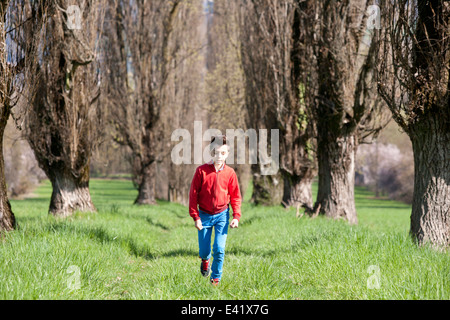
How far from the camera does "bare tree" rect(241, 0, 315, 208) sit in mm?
10836

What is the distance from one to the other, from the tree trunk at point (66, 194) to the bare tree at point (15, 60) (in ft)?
9.74

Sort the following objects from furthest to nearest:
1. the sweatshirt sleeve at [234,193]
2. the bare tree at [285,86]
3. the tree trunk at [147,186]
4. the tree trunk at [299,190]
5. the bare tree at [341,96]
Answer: the tree trunk at [147,186] < the tree trunk at [299,190] < the bare tree at [285,86] < the bare tree at [341,96] < the sweatshirt sleeve at [234,193]

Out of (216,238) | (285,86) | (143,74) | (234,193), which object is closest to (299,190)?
(285,86)

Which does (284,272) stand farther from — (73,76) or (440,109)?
(73,76)

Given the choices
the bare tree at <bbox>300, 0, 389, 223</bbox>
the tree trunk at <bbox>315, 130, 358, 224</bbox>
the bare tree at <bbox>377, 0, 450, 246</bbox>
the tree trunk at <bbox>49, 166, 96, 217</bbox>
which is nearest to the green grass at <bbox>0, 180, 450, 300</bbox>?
the bare tree at <bbox>377, 0, 450, 246</bbox>

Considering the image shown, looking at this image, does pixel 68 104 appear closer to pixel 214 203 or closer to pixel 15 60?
A: pixel 15 60

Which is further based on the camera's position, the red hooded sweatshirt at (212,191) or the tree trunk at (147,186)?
the tree trunk at (147,186)

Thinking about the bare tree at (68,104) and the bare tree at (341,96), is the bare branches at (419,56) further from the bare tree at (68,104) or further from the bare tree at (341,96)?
the bare tree at (68,104)

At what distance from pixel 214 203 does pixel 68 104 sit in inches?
224

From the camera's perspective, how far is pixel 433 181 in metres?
4.84

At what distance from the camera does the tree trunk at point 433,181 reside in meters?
4.78

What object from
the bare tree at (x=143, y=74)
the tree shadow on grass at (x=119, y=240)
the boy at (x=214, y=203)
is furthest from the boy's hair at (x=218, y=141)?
the bare tree at (x=143, y=74)

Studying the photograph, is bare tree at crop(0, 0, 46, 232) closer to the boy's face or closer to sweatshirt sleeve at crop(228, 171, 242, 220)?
the boy's face

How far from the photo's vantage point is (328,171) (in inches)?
324
